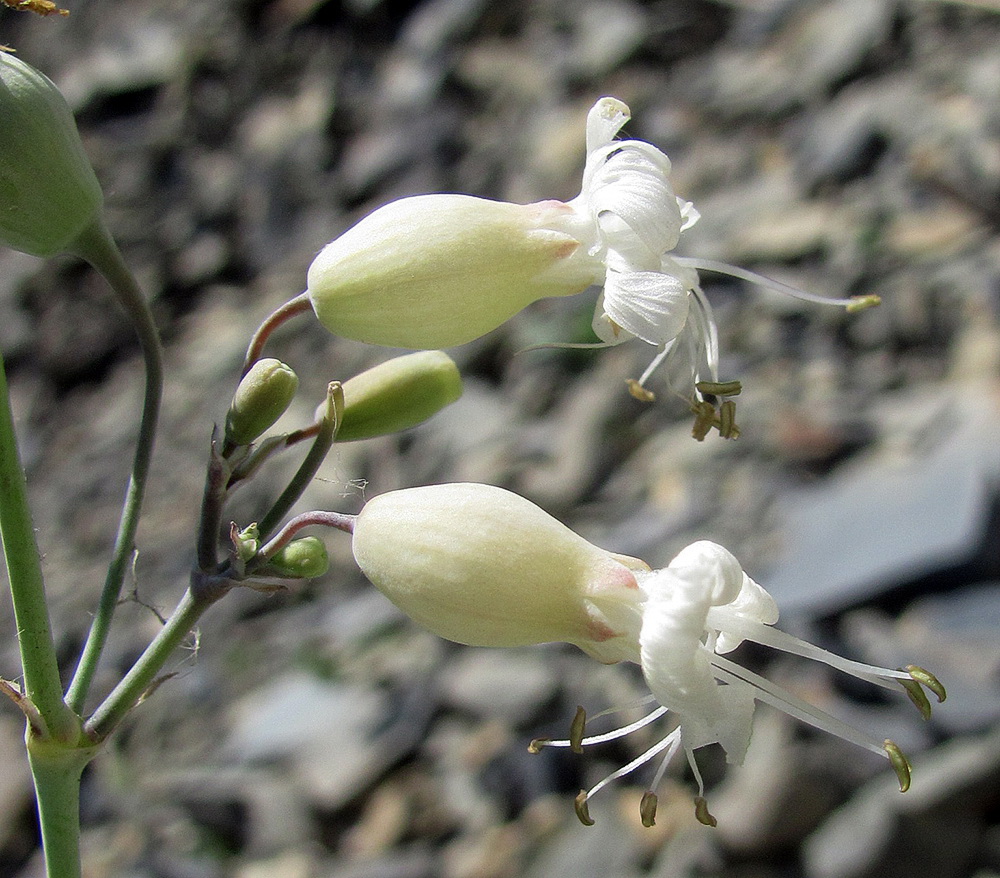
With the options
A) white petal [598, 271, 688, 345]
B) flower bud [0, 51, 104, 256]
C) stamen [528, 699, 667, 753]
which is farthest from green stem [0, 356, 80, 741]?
white petal [598, 271, 688, 345]

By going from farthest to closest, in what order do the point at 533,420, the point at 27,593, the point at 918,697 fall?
1. the point at 533,420
2. the point at 918,697
3. the point at 27,593

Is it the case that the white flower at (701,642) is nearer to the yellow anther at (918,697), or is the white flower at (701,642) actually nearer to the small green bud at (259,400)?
the yellow anther at (918,697)

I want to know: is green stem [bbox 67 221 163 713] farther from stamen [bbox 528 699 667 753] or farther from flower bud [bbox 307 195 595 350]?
stamen [bbox 528 699 667 753]

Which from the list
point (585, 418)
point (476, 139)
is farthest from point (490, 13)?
point (585, 418)

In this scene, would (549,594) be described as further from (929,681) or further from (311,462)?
(929,681)

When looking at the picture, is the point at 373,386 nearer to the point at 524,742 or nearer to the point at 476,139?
the point at 524,742

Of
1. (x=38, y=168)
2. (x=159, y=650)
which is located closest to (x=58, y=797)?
(x=159, y=650)
